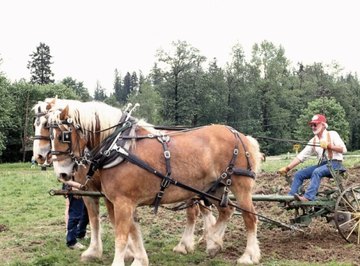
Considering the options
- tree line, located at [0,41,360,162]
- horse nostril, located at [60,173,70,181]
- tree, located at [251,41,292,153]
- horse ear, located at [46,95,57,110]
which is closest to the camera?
horse nostril, located at [60,173,70,181]

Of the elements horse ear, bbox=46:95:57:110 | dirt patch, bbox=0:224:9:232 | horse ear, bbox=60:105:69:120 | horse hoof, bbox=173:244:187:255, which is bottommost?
dirt patch, bbox=0:224:9:232

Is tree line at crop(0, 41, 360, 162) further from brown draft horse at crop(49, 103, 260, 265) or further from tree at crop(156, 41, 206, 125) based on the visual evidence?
brown draft horse at crop(49, 103, 260, 265)

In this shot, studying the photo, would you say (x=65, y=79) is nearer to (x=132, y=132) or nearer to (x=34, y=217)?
(x=34, y=217)

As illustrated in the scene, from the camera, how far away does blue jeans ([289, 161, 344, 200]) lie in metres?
8.00

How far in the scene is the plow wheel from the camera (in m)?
7.74

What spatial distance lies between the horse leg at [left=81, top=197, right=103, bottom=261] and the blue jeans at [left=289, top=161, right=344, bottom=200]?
340 centimetres

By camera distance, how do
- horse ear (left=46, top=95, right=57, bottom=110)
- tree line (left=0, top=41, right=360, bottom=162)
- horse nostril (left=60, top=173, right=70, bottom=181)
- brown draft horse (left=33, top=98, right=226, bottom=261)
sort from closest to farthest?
horse nostril (left=60, top=173, right=70, bottom=181) < brown draft horse (left=33, top=98, right=226, bottom=261) < horse ear (left=46, top=95, right=57, bottom=110) < tree line (left=0, top=41, right=360, bottom=162)

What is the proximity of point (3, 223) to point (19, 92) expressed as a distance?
156ft

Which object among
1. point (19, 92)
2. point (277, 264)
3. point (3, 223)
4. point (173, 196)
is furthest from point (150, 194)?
point (19, 92)

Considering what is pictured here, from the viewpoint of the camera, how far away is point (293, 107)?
A: 66875 mm

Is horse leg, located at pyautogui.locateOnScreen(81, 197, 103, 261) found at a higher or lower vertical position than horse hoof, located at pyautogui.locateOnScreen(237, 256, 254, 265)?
higher

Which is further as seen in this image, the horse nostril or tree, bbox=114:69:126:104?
tree, bbox=114:69:126:104

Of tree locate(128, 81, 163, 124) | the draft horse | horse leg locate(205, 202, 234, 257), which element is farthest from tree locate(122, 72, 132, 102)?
the draft horse

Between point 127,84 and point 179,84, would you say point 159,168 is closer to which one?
point 179,84
